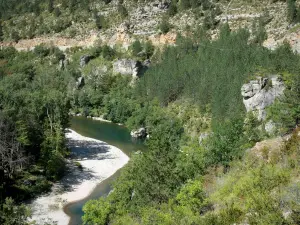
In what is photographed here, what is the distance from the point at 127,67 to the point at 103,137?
4529 centimetres

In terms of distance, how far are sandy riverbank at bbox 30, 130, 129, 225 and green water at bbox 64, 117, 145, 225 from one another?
1026 millimetres

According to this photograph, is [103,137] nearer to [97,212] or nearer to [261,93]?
[261,93]

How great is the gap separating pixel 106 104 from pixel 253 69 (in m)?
50.0

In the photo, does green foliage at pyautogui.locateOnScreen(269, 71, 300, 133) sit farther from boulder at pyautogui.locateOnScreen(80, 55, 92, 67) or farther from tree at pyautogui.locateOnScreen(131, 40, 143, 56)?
boulder at pyautogui.locateOnScreen(80, 55, 92, 67)

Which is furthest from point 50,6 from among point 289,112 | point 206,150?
point 206,150

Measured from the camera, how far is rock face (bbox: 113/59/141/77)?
119m

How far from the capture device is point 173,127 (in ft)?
243

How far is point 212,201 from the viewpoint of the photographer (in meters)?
22.5

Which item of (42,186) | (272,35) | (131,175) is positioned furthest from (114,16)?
(131,175)

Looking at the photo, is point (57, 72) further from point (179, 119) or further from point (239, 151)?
point (239, 151)

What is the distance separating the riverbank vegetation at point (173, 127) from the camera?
19.5m

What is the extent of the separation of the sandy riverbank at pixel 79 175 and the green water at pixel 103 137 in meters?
1.03

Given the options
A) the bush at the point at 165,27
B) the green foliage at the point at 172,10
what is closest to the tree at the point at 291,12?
the bush at the point at 165,27

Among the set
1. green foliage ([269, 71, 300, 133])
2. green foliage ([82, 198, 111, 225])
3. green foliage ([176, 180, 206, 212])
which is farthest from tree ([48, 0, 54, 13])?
Result: green foliage ([176, 180, 206, 212])
